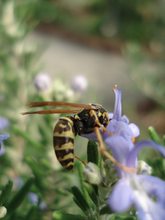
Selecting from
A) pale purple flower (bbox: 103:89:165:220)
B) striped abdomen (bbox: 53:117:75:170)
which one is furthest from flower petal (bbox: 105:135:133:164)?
striped abdomen (bbox: 53:117:75:170)

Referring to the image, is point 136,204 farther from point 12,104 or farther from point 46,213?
point 12,104

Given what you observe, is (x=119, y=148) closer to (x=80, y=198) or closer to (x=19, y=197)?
(x=80, y=198)

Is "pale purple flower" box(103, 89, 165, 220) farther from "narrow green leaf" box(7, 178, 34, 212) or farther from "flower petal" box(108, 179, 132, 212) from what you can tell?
"narrow green leaf" box(7, 178, 34, 212)

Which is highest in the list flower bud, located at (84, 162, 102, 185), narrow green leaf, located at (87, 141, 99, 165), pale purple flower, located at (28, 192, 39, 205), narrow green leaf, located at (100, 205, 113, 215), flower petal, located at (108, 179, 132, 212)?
narrow green leaf, located at (87, 141, 99, 165)

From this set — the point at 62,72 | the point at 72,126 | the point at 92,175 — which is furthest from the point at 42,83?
the point at 62,72

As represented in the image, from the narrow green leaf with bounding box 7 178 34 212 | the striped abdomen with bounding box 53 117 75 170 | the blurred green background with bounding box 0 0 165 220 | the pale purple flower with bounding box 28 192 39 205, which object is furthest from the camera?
the blurred green background with bounding box 0 0 165 220
